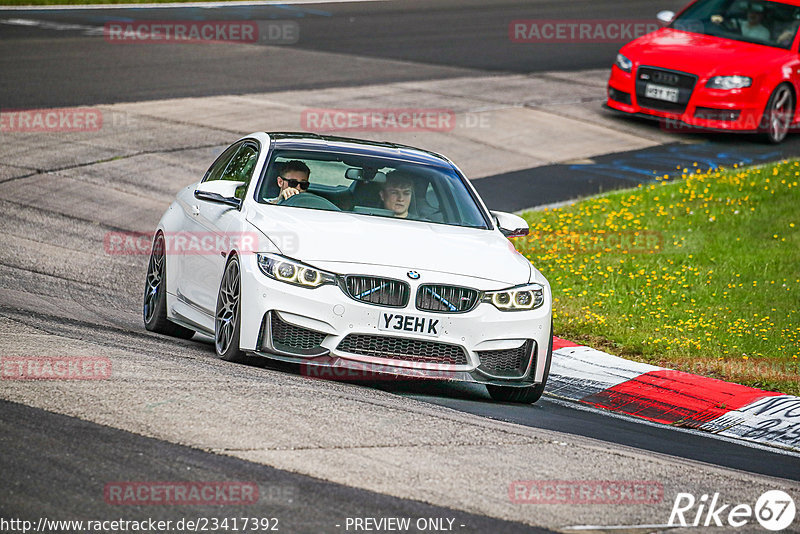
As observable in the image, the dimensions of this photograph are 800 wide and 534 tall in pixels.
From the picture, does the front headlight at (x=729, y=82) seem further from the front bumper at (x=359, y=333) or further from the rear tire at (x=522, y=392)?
the front bumper at (x=359, y=333)

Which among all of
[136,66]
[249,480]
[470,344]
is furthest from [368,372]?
[136,66]

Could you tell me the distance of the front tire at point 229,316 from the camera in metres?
7.94

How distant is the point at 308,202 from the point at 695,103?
1198cm

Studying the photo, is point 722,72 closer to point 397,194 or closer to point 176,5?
point 397,194

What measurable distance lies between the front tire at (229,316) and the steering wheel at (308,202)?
72 cm

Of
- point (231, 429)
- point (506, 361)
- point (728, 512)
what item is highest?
point (231, 429)

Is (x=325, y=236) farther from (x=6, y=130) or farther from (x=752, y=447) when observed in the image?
(x=6, y=130)

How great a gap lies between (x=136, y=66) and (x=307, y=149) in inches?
542

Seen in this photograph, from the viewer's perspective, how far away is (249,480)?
5.58 m

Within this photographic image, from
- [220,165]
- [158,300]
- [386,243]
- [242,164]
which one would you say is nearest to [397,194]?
[386,243]

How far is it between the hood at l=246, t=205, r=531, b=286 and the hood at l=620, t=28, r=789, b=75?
11.6 meters

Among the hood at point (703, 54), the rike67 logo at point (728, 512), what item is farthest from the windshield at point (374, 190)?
the hood at point (703, 54)

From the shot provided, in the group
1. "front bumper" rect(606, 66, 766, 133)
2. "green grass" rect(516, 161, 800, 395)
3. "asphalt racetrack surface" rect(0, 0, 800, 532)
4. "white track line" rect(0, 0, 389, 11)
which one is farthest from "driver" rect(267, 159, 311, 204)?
"white track line" rect(0, 0, 389, 11)

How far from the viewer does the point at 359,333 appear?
7.65 m
